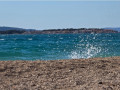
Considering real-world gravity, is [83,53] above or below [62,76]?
below

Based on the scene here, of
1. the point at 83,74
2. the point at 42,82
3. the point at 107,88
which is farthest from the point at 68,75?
the point at 107,88

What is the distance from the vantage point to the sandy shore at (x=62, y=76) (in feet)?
30.2

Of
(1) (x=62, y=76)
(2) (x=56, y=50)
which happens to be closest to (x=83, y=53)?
(2) (x=56, y=50)

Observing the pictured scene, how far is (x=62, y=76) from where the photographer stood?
412 inches

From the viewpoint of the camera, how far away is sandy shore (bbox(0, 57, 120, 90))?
922cm

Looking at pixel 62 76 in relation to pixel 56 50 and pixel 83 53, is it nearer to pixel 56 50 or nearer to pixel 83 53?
pixel 83 53

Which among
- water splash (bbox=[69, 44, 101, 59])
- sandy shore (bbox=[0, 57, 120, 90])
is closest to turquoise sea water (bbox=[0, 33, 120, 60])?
water splash (bbox=[69, 44, 101, 59])

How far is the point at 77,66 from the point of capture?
39.6ft

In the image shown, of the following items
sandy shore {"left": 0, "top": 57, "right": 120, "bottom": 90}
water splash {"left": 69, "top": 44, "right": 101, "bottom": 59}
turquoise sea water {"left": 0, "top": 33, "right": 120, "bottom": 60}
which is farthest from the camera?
turquoise sea water {"left": 0, "top": 33, "right": 120, "bottom": 60}

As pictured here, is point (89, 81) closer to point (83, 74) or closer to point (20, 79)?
point (83, 74)

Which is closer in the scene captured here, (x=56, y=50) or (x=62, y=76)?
(x=62, y=76)

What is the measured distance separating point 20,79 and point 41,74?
84 cm

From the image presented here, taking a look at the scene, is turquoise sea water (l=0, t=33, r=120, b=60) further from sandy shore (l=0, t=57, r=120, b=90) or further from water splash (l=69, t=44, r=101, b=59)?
sandy shore (l=0, t=57, r=120, b=90)

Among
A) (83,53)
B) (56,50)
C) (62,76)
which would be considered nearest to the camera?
(62,76)
